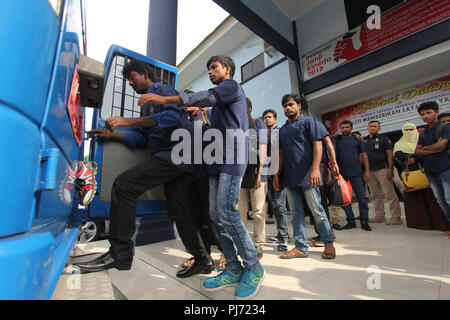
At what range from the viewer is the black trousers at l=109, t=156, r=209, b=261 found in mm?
1486

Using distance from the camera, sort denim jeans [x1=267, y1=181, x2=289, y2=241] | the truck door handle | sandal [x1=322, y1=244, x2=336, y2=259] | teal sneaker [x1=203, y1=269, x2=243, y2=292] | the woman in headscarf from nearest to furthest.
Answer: the truck door handle, teal sneaker [x1=203, y1=269, x2=243, y2=292], sandal [x1=322, y1=244, x2=336, y2=259], denim jeans [x1=267, y1=181, x2=289, y2=241], the woman in headscarf

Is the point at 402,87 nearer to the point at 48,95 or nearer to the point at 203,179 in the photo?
the point at 203,179

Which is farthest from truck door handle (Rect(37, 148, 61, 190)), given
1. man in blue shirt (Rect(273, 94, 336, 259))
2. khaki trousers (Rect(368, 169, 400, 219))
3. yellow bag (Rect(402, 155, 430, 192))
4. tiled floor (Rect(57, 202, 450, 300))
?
khaki trousers (Rect(368, 169, 400, 219))

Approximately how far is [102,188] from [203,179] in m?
0.88

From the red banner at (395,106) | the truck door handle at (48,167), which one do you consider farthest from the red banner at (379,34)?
the truck door handle at (48,167)

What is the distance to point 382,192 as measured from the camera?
154 inches

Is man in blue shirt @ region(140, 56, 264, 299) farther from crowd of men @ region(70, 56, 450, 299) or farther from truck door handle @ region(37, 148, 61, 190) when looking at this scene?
truck door handle @ region(37, 148, 61, 190)

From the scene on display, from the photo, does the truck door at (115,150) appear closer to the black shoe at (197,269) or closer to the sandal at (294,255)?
the black shoe at (197,269)

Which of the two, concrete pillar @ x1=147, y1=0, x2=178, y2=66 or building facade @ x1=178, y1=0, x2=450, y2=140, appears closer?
concrete pillar @ x1=147, y1=0, x2=178, y2=66

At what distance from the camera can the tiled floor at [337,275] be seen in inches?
51.3

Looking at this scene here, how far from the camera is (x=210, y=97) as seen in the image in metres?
1.30

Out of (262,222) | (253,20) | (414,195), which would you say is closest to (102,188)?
(262,222)

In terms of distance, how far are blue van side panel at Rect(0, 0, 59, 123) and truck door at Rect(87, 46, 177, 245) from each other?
1.36 m
